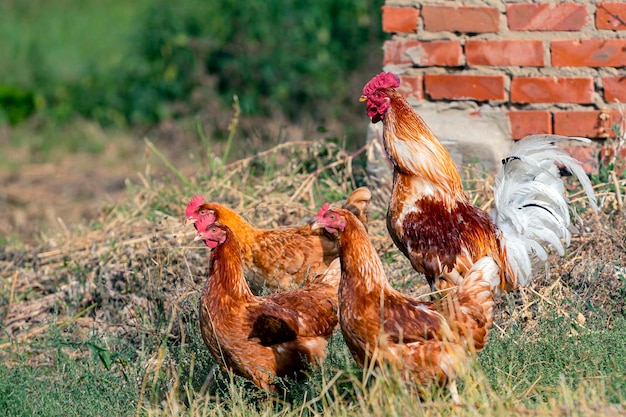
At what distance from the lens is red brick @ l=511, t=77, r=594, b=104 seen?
5.61 meters

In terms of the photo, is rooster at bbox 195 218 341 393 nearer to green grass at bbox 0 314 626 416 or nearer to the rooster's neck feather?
green grass at bbox 0 314 626 416

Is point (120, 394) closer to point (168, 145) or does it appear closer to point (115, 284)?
point (115, 284)

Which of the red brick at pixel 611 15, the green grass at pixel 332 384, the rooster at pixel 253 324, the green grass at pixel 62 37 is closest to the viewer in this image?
the green grass at pixel 332 384

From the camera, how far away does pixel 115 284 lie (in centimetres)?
574

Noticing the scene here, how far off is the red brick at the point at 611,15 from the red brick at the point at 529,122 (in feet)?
2.03

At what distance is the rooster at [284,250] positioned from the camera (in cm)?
514

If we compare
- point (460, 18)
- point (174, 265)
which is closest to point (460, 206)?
point (460, 18)

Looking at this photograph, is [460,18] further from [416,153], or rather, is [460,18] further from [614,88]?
[416,153]

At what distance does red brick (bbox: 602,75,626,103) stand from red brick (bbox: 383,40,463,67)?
0.88 m

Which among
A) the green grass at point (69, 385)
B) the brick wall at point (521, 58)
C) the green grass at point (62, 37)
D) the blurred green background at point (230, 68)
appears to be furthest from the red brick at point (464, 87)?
the green grass at point (62, 37)

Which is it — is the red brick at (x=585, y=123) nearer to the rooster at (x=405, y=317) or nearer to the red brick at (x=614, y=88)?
the red brick at (x=614, y=88)

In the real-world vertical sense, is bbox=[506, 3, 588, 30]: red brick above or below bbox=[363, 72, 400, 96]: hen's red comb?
above

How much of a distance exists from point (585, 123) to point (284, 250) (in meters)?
2.03

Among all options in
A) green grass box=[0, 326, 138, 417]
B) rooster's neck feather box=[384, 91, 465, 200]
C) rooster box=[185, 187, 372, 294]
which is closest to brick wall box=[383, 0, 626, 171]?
rooster box=[185, 187, 372, 294]
